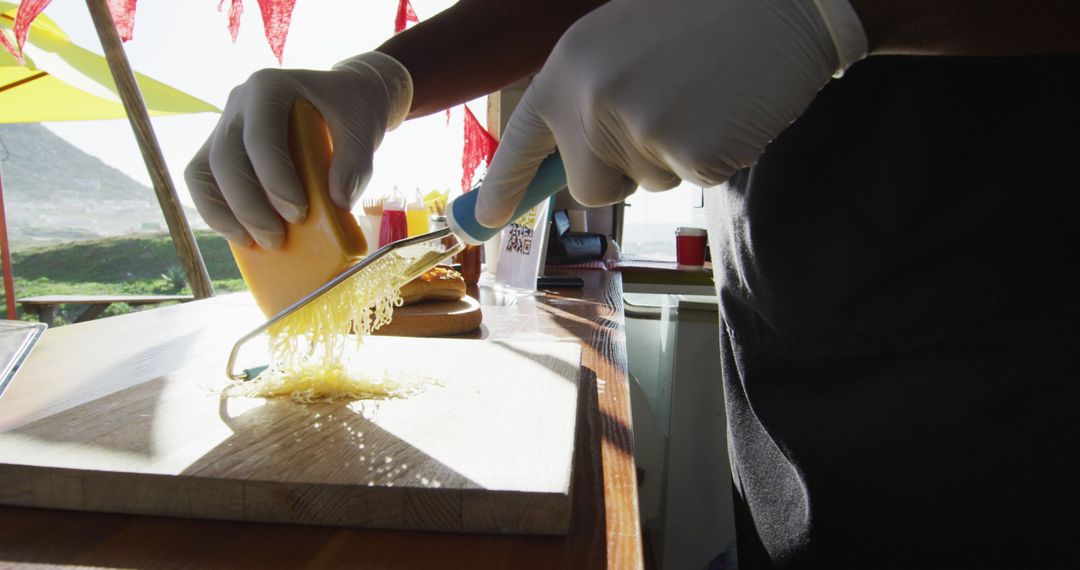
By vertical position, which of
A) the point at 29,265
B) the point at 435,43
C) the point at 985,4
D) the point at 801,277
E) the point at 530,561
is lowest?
the point at 29,265

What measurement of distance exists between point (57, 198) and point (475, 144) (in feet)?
53.9

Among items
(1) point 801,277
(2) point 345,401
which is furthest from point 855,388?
(2) point 345,401

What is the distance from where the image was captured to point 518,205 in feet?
3.14

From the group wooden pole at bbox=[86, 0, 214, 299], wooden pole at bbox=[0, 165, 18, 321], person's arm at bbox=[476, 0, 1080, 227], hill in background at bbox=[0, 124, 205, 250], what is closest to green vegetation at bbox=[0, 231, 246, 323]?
hill in background at bbox=[0, 124, 205, 250]

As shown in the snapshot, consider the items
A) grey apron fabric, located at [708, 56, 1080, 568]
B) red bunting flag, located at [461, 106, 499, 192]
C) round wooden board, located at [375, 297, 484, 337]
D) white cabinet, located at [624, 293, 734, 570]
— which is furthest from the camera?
red bunting flag, located at [461, 106, 499, 192]

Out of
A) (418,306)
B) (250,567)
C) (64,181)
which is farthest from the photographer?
(64,181)

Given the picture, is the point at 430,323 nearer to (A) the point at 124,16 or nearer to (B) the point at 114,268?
(A) the point at 124,16

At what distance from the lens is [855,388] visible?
2.78 feet

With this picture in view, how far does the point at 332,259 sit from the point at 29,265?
16784 mm

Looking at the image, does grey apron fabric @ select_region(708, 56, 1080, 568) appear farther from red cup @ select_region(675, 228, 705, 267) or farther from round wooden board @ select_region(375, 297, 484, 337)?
red cup @ select_region(675, 228, 705, 267)

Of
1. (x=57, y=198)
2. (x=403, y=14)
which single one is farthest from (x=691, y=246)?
(x=57, y=198)

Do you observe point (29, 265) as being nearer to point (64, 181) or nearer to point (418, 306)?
point (64, 181)

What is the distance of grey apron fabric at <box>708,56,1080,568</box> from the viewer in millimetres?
A: 753

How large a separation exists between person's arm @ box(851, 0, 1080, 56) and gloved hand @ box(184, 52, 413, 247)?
0.74m
